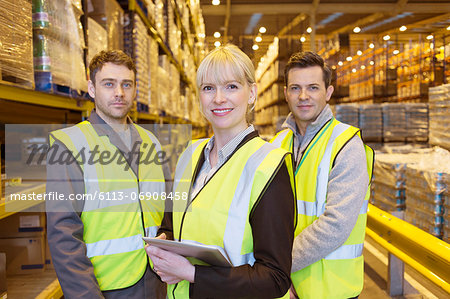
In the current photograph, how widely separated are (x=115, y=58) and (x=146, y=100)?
5.10ft

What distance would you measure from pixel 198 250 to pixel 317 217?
0.96 meters

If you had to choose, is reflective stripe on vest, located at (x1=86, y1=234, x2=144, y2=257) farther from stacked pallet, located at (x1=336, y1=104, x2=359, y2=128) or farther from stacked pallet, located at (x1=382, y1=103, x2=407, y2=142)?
stacked pallet, located at (x1=382, y1=103, x2=407, y2=142)

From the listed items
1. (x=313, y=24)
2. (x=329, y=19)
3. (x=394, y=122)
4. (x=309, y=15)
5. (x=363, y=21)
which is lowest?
(x=394, y=122)

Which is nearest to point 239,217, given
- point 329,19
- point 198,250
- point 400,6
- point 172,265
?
point 198,250

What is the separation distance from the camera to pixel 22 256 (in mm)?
2350

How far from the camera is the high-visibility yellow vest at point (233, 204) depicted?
1283 mm

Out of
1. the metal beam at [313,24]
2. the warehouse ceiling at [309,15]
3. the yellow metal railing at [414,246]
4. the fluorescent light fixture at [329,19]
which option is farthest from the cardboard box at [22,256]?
the fluorescent light fixture at [329,19]

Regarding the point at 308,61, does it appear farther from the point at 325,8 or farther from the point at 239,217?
the point at 325,8

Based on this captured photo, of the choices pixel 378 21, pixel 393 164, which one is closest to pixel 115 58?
pixel 393 164

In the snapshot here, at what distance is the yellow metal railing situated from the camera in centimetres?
209

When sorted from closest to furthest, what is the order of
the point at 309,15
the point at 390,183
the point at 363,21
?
the point at 390,183 → the point at 309,15 → the point at 363,21

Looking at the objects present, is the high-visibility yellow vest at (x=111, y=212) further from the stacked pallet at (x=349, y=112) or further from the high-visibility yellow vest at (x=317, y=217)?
the stacked pallet at (x=349, y=112)

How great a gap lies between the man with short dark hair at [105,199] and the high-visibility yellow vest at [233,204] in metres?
0.59

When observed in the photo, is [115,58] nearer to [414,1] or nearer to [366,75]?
[366,75]
